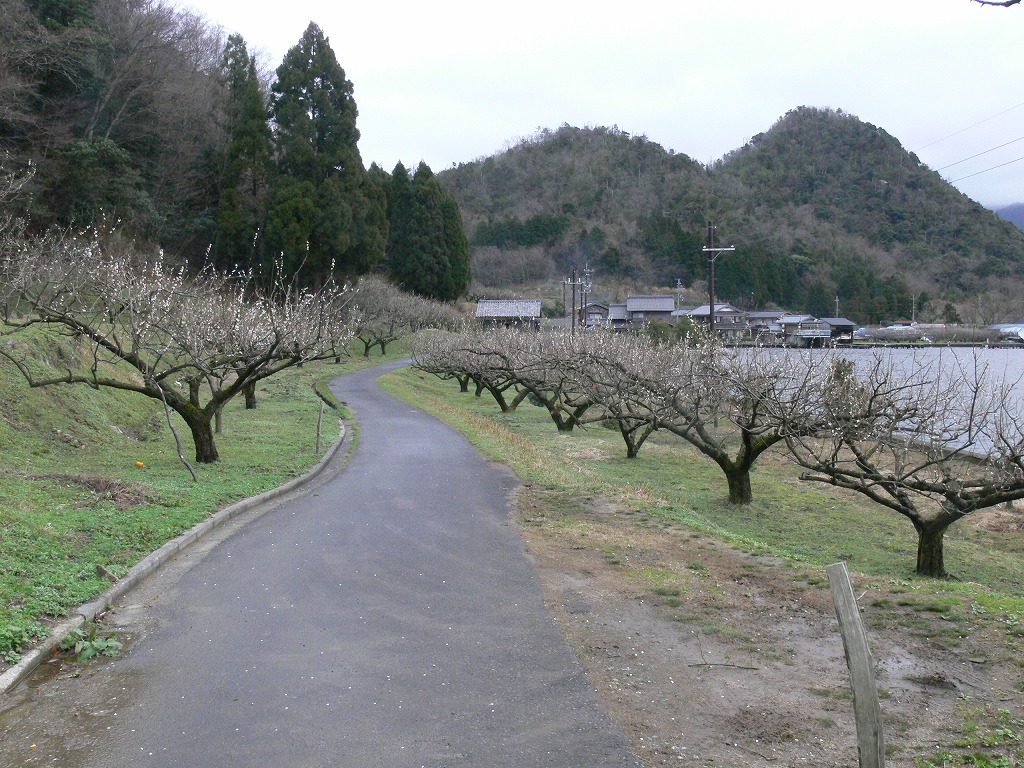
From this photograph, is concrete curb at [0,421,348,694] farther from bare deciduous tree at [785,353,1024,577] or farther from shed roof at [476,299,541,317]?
shed roof at [476,299,541,317]


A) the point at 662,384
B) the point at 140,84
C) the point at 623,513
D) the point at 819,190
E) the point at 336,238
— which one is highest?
the point at 819,190

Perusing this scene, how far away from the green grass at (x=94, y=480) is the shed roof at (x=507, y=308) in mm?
46012

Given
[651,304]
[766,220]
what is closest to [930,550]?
[651,304]

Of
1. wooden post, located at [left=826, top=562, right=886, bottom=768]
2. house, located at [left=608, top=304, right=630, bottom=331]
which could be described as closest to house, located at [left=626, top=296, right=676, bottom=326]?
house, located at [left=608, top=304, right=630, bottom=331]

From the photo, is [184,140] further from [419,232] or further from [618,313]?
[618,313]

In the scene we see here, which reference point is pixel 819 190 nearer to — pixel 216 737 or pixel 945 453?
pixel 945 453

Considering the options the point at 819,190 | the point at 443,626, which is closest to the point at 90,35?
the point at 443,626

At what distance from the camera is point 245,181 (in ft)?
136

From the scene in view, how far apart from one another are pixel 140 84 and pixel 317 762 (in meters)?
36.5

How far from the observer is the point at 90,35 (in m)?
30.0

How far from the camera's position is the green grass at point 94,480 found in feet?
24.1

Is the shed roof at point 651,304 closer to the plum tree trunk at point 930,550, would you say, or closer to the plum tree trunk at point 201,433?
the plum tree trunk at point 201,433

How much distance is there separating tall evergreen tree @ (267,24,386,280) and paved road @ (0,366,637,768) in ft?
107

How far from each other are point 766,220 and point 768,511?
250ft
